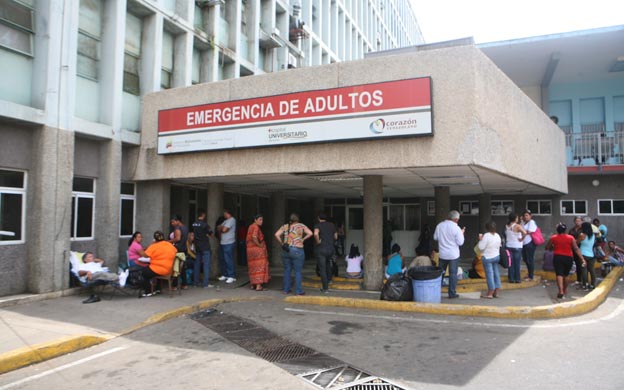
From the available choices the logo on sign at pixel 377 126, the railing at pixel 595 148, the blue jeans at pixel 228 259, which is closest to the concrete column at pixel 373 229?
the logo on sign at pixel 377 126

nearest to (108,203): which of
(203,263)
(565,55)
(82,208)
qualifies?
(82,208)

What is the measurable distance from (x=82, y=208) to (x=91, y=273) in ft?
6.62

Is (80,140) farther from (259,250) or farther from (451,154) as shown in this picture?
(451,154)

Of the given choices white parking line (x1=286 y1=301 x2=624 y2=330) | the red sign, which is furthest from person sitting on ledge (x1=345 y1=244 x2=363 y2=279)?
the red sign

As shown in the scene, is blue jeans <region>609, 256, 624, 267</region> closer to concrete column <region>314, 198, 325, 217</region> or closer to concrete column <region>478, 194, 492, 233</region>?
concrete column <region>478, 194, 492, 233</region>

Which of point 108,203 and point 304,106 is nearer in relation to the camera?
point 304,106

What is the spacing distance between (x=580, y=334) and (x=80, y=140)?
1068 cm

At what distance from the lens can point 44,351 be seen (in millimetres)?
5875

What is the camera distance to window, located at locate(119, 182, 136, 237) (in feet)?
38.1

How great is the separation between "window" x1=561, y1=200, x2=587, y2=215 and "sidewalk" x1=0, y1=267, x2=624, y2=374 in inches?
302

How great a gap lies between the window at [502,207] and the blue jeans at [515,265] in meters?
8.30

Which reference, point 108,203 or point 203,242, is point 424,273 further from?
point 108,203

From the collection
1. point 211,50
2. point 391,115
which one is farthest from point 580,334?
point 211,50

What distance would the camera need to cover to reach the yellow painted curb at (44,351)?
5.49 metres
